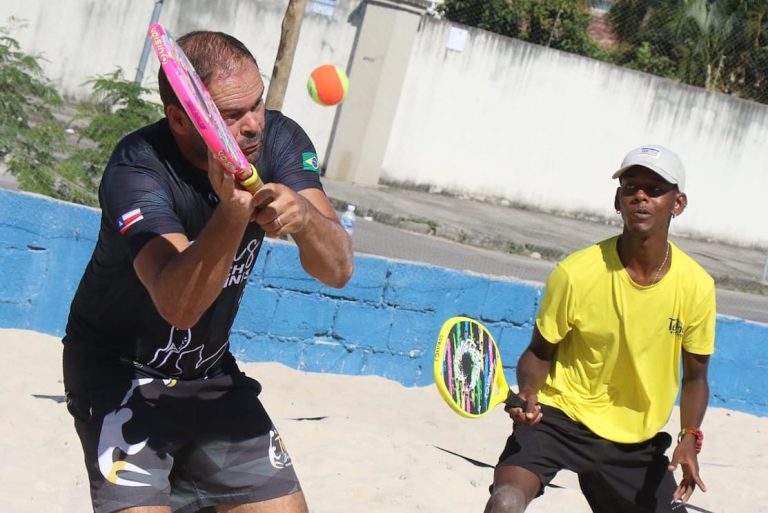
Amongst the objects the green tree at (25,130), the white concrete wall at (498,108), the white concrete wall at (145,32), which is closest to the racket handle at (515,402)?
the green tree at (25,130)

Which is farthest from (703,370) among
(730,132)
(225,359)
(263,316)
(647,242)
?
(730,132)

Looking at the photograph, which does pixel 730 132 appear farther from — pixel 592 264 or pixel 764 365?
pixel 592 264

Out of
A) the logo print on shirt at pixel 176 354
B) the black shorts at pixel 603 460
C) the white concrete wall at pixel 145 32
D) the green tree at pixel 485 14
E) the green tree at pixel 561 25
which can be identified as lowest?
the black shorts at pixel 603 460

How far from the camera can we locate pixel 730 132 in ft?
67.7

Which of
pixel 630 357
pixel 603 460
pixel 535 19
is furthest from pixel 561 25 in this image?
pixel 603 460

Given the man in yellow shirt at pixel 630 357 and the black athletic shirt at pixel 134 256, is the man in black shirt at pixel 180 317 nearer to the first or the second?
the black athletic shirt at pixel 134 256

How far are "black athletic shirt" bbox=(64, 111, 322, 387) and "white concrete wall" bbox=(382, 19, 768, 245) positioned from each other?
606 inches

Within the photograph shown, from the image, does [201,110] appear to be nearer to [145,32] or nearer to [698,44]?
[145,32]

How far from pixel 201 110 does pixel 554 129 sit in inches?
689

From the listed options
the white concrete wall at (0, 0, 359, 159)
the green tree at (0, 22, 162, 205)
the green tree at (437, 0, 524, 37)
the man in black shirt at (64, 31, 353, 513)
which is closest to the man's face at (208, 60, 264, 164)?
the man in black shirt at (64, 31, 353, 513)

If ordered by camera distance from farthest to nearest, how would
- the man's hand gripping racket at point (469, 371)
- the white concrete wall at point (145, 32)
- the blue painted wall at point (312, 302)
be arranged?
the white concrete wall at point (145, 32) → the blue painted wall at point (312, 302) → the man's hand gripping racket at point (469, 371)

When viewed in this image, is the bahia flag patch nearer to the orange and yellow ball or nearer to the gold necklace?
the gold necklace

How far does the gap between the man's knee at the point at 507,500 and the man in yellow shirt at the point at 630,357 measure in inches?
5.2

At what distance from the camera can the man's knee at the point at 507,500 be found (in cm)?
395
